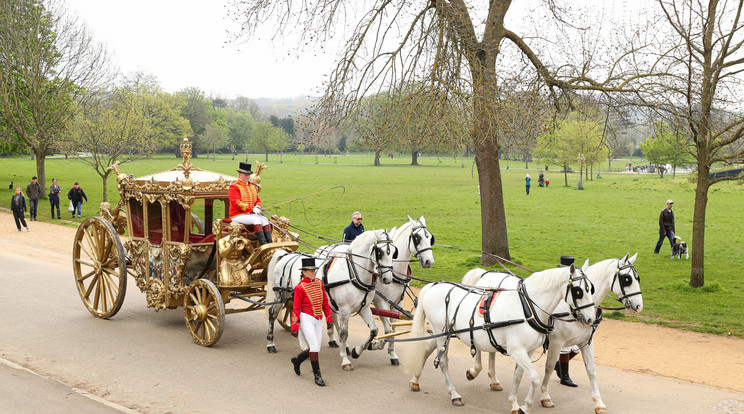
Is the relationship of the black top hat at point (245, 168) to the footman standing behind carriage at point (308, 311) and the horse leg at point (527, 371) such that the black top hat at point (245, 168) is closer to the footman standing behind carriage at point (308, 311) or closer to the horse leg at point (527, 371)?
the footman standing behind carriage at point (308, 311)

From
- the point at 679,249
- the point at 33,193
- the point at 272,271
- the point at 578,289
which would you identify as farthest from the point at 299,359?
the point at 33,193

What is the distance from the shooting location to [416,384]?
26.8 feet

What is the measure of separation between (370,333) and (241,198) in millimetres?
3050

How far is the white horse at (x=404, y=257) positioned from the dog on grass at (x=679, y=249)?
13.4 metres

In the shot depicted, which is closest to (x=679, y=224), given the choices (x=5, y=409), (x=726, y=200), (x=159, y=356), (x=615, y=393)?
(x=726, y=200)

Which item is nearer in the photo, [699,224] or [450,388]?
[450,388]

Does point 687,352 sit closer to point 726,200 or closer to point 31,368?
point 31,368

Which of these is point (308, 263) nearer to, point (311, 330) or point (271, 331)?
point (311, 330)

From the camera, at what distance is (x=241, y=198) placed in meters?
10.3

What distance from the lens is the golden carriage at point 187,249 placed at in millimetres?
9984

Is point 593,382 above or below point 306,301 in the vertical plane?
below

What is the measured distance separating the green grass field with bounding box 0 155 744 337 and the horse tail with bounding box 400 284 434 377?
6743 millimetres

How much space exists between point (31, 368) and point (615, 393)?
7.95m

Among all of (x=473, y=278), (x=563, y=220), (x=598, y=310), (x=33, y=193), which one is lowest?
(x=563, y=220)
